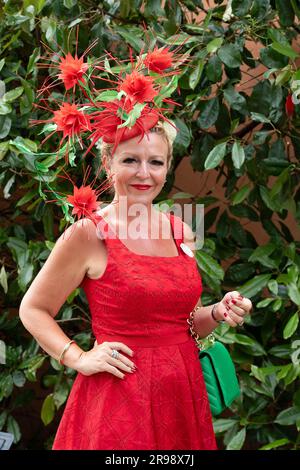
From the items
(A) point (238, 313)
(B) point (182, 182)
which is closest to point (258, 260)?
(B) point (182, 182)

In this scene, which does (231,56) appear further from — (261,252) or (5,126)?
(5,126)

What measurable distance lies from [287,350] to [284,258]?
0.27 m

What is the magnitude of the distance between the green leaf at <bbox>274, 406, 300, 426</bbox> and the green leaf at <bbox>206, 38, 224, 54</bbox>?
A: 1.04m

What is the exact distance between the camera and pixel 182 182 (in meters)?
2.95

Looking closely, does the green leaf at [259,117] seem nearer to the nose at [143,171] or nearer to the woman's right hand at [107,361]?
the nose at [143,171]

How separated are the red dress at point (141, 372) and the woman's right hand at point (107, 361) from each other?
0.03 m

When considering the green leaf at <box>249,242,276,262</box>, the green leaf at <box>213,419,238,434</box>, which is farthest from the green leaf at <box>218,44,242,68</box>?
the green leaf at <box>213,419,238,434</box>

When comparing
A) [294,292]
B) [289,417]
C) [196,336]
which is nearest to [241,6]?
[294,292]

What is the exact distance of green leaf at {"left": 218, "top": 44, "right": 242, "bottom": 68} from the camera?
89.6 inches

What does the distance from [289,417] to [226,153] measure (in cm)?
78

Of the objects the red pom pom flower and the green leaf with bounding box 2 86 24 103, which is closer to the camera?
the red pom pom flower

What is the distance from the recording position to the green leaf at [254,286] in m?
2.32

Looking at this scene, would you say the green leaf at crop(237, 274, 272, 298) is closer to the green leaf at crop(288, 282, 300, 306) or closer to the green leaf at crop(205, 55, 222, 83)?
the green leaf at crop(288, 282, 300, 306)
